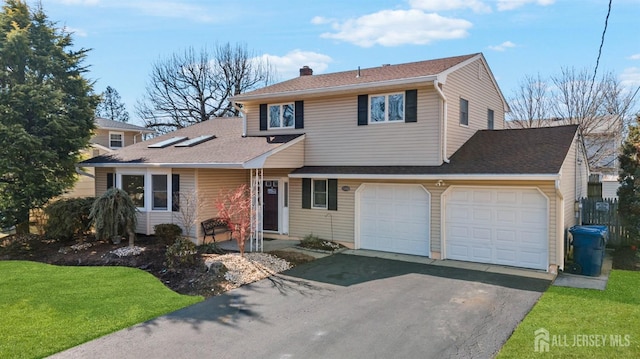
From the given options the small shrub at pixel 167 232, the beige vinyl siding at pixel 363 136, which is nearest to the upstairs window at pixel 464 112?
the beige vinyl siding at pixel 363 136

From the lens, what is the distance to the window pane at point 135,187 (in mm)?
14750

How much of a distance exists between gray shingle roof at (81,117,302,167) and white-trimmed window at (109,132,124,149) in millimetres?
13514

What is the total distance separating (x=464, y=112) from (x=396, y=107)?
2.60 metres

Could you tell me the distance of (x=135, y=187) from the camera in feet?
48.8

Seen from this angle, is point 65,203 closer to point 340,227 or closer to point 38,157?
point 38,157

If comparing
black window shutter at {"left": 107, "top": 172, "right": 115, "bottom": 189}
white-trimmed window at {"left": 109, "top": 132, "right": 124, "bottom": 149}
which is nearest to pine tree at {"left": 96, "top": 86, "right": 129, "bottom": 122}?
white-trimmed window at {"left": 109, "top": 132, "right": 124, "bottom": 149}

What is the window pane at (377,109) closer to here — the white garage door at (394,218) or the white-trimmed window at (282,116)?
the white garage door at (394,218)

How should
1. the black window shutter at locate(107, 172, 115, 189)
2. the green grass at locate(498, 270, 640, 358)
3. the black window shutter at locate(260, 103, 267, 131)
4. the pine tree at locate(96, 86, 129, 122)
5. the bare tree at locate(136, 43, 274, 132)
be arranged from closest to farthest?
the green grass at locate(498, 270, 640, 358)
the black window shutter at locate(260, 103, 267, 131)
the black window shutter at locate(107, 172, 115, 189)
the bare tree at locate(136, 43, 274, 132)
the pine tree at locate(96, 86, 129, 122)

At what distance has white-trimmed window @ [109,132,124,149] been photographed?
2952 centimetres

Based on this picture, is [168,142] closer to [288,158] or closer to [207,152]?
[207,152]

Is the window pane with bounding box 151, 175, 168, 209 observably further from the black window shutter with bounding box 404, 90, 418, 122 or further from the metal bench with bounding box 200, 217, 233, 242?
the black window shutter with bounding box 404, 90, 418, 122

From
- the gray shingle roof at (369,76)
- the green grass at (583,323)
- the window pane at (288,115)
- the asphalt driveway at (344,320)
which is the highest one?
the gray shingle roof at (369,76)

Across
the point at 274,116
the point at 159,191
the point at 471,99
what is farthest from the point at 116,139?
the point at 471,99

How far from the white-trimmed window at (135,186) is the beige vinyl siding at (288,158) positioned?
5.09 m
